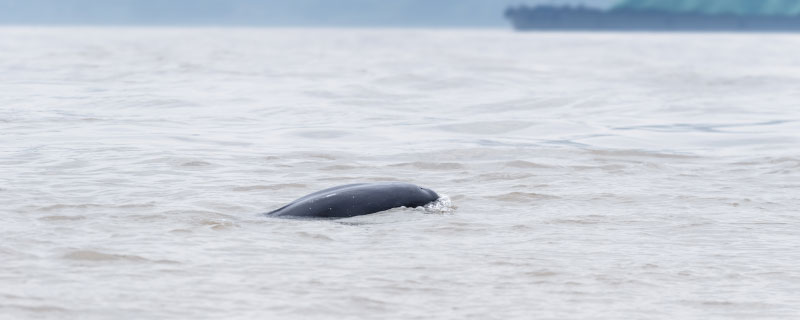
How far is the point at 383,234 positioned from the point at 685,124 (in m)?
12.0

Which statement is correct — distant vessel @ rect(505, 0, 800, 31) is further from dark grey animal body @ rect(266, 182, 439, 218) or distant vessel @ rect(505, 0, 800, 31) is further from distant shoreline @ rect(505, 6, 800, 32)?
dark grey animal body @ rect(266, 182, 439, 218)

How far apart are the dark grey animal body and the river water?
0.12 m

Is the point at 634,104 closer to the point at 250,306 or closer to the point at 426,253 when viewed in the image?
the point at 426,253

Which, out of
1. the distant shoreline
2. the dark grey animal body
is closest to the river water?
the dark grey animal body

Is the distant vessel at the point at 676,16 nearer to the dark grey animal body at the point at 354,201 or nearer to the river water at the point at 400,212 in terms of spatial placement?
the river water at the point at 400,212

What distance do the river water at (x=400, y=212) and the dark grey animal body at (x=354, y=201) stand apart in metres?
0.12

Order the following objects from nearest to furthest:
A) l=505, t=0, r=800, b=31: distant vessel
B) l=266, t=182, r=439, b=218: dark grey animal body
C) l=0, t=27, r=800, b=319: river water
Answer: l=0, t=27, r=800, b=319: river water, l=266, t=182, r=439, b=218: dark grey animal body, l=505, t=0, r=800, b=31: distant vessel

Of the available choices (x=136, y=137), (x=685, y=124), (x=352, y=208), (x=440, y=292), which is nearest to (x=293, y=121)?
Result: (x=136, y=137)

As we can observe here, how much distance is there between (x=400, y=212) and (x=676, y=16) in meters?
163

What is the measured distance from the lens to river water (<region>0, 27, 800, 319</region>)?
6793mm

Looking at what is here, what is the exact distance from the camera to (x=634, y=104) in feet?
81.3

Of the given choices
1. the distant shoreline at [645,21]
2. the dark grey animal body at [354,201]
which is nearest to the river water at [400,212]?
the dark grey animal body at [354,201]

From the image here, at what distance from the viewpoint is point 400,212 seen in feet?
31.3

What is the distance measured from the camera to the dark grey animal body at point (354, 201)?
30.4ft
